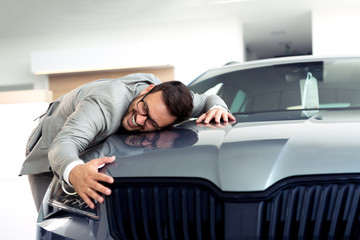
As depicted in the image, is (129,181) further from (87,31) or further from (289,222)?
(87,31)

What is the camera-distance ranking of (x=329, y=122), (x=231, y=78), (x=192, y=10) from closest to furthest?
(x=329, y=122), (x=231, y=78), (x=192, y=10)

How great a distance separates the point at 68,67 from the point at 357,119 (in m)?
10.4

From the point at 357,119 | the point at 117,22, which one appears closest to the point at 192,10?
the point at 117,22

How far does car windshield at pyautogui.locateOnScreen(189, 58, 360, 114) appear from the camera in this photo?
2156 millimetres

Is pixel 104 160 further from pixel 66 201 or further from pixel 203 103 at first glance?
pixel 203 103

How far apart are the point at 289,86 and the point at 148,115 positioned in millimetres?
930

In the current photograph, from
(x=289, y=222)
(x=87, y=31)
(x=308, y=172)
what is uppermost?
(x=87, y=31)

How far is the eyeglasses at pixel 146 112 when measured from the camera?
1726 mm

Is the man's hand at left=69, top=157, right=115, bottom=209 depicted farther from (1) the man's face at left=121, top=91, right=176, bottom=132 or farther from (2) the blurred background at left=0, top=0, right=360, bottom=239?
(2) the blurred background at left=0, top=0, right=360, bottom=239

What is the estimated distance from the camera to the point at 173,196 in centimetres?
122

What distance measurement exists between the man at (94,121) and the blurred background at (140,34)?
7.76 m

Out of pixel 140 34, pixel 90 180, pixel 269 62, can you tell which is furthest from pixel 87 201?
pixel 140 34

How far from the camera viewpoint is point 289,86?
7.52 feet

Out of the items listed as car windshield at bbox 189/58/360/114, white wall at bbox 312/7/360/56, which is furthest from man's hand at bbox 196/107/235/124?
white wall at bbox 312/7/360/56
